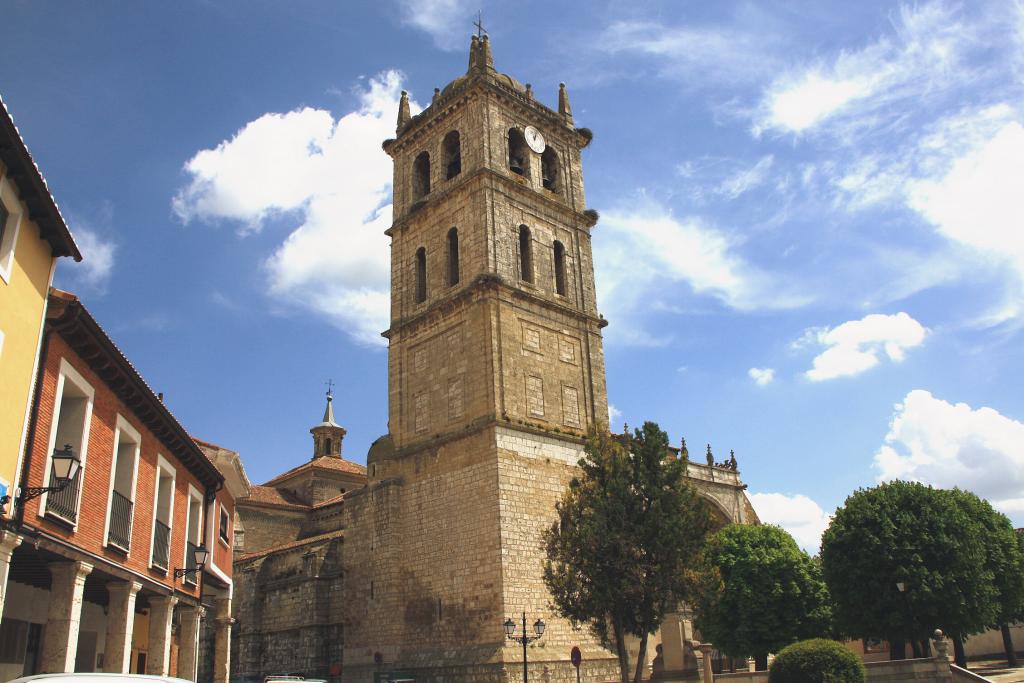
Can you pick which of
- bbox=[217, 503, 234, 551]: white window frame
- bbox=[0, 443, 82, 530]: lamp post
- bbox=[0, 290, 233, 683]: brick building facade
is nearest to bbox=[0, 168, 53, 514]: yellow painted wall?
bbox=[0, 443, 82, 530]: lamp post

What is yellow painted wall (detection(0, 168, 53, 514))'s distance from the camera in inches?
376

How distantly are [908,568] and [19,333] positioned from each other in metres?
28.5

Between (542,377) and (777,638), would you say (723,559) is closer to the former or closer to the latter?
(777,638)

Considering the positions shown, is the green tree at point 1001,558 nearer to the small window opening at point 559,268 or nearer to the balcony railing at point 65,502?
the small window opening at point 559,268

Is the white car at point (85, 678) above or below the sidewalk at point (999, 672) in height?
above

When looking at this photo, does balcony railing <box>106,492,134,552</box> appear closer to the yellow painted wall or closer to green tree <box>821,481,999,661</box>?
the yellow painted wall

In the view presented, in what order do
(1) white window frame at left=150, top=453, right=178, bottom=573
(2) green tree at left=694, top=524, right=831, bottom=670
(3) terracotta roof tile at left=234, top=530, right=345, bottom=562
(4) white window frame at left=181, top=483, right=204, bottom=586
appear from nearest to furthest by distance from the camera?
(1) white window frame at left=150, top=453, right=178, bottom=573, (4) white window frame at left=181, top=483, right=204, bottom=586, (2) green tree at left=694, top=524, right=831, bottom=670, (3) terracotta roof tile at left=234, top=530, right=345, bottom=562

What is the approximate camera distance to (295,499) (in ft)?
152

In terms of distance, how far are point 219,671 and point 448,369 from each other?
553 inches

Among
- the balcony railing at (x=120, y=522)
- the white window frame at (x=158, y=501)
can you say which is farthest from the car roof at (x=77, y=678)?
the white window frame at (x=158, y=501)

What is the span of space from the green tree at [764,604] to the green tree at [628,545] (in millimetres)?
10984

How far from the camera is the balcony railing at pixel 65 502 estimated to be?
1060cm

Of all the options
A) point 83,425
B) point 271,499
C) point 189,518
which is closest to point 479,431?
point 189,518

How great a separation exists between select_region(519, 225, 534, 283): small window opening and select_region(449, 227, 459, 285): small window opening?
103 inches
